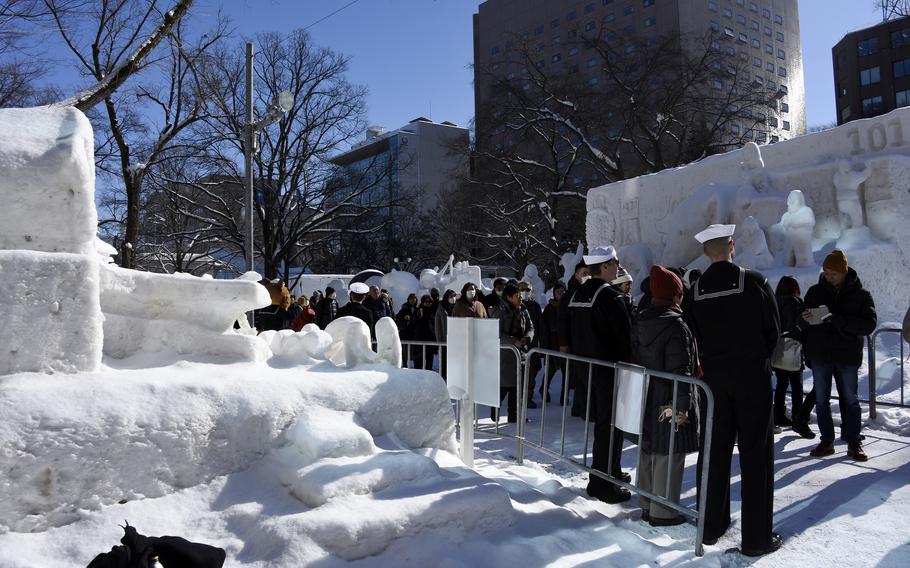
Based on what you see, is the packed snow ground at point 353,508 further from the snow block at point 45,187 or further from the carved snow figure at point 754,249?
the carved snow figure at point 754,249

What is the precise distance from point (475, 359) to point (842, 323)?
126 inches

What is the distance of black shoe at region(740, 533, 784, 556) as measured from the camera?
12.1 ft

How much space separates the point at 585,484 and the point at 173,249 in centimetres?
2882

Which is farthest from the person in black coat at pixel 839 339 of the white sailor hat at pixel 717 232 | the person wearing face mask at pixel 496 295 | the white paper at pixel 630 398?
the person wearing face mask at pixel 496 295

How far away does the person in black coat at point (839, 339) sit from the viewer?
5422 millimetres

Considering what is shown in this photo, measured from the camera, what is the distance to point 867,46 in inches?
1767

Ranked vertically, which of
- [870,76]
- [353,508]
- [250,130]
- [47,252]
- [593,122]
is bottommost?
[353,508]

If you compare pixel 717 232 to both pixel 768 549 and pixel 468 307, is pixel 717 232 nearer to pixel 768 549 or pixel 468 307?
pixel 768 549

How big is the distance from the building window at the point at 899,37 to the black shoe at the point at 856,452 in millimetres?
41953

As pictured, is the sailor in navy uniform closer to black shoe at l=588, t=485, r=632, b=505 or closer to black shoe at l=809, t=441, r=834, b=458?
black shoe at l=588, t=485, r=632, b=505

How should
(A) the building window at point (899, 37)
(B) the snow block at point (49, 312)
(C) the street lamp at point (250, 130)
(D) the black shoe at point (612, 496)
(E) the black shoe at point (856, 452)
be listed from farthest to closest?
1. (A) the building window at point (899, 37)
2. (C) the street lamp at point (250, 130)
3. (E) the black shoe at point (856, 452)
4. (D) the black shoe at point (612, 496)
5. (B) the snow block at point (49, 312)

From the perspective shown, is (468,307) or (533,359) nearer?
(468,307)

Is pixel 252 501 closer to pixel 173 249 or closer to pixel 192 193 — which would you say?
pixel 192 193

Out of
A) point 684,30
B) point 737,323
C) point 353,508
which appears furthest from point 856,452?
point 684,30
